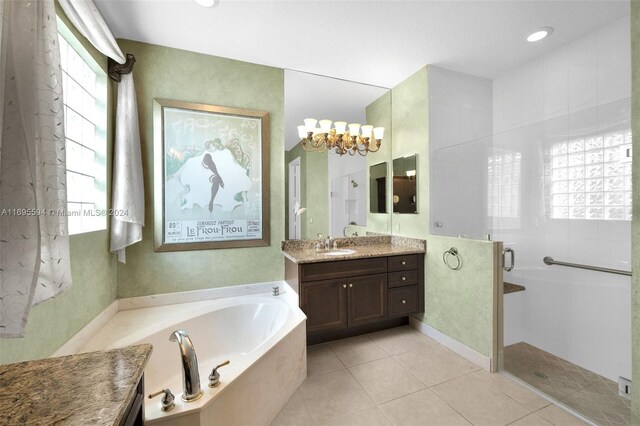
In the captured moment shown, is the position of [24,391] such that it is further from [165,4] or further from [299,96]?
[299,96]

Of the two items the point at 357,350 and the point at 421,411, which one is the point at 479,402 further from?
the point at 357,350

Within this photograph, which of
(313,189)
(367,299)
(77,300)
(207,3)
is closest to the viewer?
(77,300)

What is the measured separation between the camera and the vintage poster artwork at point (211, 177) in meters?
2.17

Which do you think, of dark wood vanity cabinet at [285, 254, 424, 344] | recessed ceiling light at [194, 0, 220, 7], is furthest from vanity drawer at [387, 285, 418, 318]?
recessed ceiling light at [194, 0, 220, 7]

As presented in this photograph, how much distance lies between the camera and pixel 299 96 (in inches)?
103

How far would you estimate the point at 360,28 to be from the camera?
1916 millimetres

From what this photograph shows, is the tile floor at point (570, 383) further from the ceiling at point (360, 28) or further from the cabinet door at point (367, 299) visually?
the ceiling at point (360, 28)

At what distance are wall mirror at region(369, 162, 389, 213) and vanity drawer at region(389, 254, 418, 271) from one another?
66 centimetres

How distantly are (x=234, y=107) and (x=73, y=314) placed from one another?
6.15 ft

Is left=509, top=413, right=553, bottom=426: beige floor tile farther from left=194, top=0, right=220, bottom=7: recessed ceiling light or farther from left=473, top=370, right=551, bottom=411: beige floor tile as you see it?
left=194, top=0, right=220, bottom=7: recessed ceiling light

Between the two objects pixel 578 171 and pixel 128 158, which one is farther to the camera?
pixel 578 171

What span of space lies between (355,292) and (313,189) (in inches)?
42.2

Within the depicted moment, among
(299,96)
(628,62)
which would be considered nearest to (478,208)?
(628,62)

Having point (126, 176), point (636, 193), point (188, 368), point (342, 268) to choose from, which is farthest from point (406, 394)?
point (126, 176)
